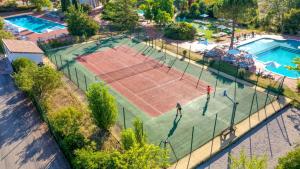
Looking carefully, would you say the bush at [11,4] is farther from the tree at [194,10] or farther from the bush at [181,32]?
the tree at [194,10]

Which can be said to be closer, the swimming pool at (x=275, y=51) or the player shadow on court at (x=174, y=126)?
the player shadow on court at (x=174, y=126)

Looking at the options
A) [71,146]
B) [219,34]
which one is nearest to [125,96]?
[71,146]

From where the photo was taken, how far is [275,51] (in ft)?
131

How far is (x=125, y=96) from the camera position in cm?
2669

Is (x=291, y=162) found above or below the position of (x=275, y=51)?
above

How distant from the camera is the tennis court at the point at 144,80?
25.8 meters

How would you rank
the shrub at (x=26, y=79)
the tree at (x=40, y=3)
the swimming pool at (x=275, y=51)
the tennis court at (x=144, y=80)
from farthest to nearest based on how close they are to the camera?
the tree at (x=40, y=3) → the swimming pool at (x=275, y=51) → the tennis court at (x=144, y=80) → the shrub at (x=26, y=79)

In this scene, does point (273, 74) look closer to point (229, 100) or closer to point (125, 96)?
point (229, 100)

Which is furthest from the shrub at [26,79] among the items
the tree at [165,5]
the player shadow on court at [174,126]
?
the tree at [165,5]

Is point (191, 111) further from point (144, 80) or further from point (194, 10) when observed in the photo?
point (194, 10)

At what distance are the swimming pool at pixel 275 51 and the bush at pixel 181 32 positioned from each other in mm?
7716

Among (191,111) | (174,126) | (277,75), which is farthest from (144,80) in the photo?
(277,75)

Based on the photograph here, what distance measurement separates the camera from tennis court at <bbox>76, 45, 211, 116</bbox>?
2583 cm

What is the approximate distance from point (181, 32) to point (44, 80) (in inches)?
967
